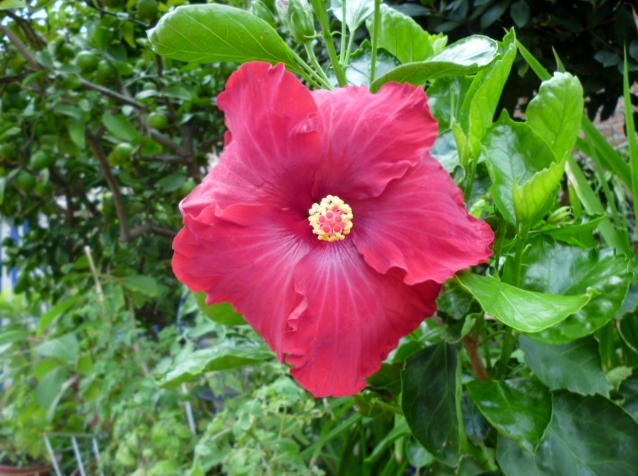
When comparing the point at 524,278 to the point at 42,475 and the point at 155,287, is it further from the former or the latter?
the point at 42,475

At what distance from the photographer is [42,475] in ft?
5.19

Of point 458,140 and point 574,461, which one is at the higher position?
point 458,140

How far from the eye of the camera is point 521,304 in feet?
1.34

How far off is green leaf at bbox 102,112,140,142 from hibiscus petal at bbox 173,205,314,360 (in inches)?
29.4

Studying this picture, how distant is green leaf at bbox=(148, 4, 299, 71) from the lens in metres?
0.47

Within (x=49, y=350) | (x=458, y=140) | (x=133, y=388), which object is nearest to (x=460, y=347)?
(x=458, y=140)

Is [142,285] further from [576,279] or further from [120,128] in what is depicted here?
[576,279]

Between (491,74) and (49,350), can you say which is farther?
(49,350)

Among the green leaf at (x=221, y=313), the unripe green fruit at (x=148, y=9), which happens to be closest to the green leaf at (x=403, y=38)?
the green leaf at (x=221, y=313)

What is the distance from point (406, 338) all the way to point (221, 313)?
28 cm

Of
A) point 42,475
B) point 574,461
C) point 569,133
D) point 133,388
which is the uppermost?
point 569,133

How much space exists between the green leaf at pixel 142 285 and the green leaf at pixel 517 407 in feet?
2.49

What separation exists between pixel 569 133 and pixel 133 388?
867 mm

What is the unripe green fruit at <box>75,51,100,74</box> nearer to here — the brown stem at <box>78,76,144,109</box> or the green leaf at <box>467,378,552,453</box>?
the brown stem at <box>78,76,144,109</box>
